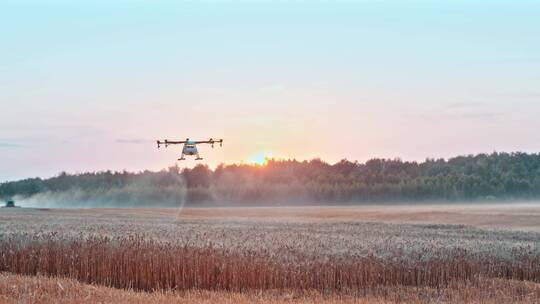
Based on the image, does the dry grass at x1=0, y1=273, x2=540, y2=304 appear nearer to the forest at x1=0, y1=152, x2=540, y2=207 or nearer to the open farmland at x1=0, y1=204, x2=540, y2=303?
the open farmland at x1=0, y1=204, x2=540, y2=303

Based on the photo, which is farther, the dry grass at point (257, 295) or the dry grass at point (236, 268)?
the dry grass at point (236, 268)

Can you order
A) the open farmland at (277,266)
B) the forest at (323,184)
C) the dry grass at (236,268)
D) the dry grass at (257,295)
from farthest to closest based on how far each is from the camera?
1. the forest at (323,184)
2. the dry grass at (236,268)
3. the open farmland at (277,266)
4. the dry grass at (257,295)

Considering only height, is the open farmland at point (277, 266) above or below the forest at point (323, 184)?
below

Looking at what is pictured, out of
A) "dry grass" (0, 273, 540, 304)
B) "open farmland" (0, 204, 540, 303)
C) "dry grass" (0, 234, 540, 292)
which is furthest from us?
"dry grass" (0, 234, 540, 292)

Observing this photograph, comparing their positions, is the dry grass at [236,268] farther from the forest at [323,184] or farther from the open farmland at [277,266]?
the forest at [323,184]

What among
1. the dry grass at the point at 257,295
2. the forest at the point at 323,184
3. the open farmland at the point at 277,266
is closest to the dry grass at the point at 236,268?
the open farmland at the point at 277,266

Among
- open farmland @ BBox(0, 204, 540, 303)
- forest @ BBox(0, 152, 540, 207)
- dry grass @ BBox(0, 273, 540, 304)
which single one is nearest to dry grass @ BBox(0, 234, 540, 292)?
open farmland @ BBox(0, 204, 540, 303)

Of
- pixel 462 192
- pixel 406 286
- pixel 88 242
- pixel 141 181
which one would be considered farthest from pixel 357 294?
pixel 141 181
